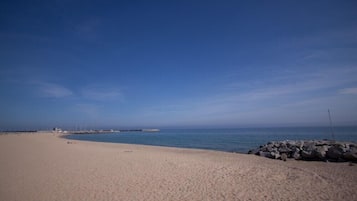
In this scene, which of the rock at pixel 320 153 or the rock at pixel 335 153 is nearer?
the rock at pixel 335 153

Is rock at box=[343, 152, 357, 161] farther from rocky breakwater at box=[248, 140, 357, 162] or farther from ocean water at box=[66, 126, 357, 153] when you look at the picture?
ocean water at box=[66, 126, 357, 153]

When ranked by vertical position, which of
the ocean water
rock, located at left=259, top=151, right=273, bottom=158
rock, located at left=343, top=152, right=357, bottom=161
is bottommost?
the ocean water

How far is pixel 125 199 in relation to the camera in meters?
6.69

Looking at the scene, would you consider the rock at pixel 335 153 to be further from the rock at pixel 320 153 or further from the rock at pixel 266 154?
the rock at pixel 266 154

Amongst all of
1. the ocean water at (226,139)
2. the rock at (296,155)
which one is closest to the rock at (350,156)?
the rock at (296,155)

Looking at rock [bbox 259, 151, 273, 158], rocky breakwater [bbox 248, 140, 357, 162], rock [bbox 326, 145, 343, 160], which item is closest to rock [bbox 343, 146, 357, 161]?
rocky breakwater [bbox 248, 140, 357, 162]

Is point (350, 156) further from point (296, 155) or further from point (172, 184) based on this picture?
point (172, 184)

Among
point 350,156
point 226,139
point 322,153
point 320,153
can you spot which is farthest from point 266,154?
point 226,139

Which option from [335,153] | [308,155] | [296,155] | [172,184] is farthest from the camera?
[296,155]

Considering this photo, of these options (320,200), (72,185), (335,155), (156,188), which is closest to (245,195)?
(320,200)

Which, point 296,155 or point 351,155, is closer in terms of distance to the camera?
point 351,155

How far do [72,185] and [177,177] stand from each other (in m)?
4.38

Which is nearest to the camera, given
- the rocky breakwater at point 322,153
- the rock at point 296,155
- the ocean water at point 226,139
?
the rocky breakwater at point 322,153

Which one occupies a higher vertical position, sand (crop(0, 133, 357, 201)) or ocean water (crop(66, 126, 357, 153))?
sand (crop(0, 133, 357, 201))
